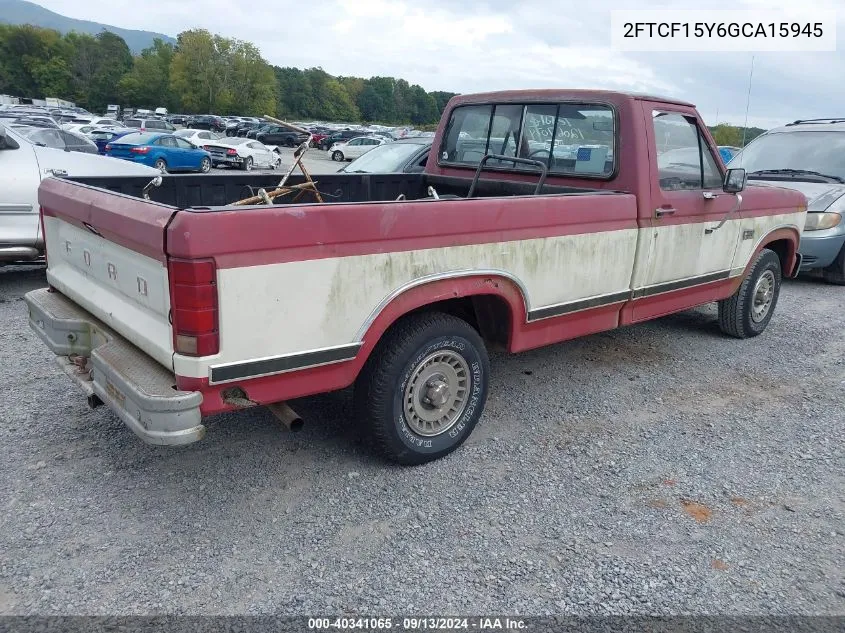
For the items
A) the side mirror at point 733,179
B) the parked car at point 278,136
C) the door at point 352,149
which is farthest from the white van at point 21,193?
the parked car at point 278,136

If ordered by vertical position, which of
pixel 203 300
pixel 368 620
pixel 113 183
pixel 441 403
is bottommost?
Answer: pixel 368 620

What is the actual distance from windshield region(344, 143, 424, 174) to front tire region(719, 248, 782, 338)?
3.94m

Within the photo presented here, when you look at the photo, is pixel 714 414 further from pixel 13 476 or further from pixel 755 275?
pixel 13 476

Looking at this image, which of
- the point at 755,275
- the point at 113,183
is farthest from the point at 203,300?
the point at 755,275

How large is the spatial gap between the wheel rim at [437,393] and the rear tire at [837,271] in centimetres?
722

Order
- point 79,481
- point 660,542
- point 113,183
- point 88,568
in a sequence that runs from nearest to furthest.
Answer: point 88,568
point 660,542
point 79,481
point 113,183

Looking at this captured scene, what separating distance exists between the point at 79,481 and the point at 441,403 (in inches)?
73.5

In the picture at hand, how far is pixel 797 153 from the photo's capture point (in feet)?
30.8

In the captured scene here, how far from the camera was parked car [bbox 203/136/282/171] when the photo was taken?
2841 centimetres

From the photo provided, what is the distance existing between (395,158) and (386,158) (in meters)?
0.16

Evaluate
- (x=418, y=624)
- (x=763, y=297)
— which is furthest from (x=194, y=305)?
(x=763, y=297)

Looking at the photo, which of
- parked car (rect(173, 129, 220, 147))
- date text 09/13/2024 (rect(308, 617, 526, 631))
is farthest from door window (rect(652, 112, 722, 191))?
parked car (rect(173, 129, 220, 147))

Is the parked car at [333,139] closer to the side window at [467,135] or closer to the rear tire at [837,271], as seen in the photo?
the rear tire at [837,271]

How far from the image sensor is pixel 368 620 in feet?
8.46
